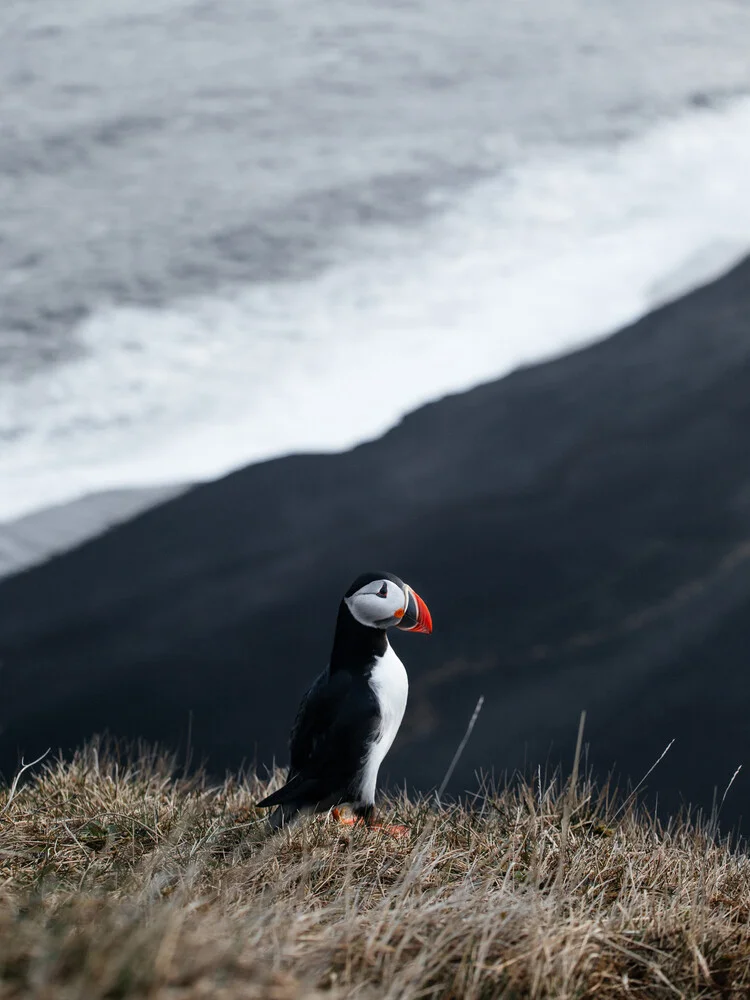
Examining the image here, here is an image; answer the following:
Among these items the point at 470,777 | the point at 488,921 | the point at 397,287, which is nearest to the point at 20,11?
the point at 397,287

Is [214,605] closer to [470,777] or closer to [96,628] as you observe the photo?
[96,628]

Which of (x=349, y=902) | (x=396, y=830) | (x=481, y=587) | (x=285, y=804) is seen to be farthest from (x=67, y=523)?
(x=349, y=902)

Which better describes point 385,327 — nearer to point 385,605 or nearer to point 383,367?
point 383,367

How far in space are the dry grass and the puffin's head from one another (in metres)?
0.50

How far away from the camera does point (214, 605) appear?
453 centimetres

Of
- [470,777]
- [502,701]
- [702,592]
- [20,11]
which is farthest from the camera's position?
[20,11]

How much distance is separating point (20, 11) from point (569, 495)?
7.02 metres

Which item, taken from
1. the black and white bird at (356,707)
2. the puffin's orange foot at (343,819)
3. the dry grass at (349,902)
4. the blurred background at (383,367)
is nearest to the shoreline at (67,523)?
the blurred background at (383,367)

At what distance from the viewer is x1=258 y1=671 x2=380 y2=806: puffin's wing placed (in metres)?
2.64

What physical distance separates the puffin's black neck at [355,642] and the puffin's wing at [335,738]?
0.04 m

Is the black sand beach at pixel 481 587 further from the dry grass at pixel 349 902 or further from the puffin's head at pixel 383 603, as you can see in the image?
the puffin's head at pixel 383 603

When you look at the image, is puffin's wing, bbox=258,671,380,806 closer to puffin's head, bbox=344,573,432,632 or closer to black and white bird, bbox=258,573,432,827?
black and white bird, bbox=258,573,432,827

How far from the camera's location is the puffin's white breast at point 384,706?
2.69 meters

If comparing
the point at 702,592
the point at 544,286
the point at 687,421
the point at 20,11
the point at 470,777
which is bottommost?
the point at 470,777
